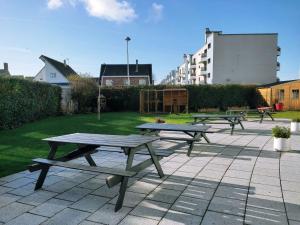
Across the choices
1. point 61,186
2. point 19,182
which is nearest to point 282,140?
point 61,186

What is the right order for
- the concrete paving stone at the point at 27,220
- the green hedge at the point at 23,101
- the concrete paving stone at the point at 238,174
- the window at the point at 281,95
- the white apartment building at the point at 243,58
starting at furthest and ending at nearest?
the white apartment building at the point at 243,58 → the window at the point at 281,95 → the green hedge at the point at 23,101 → the concrete paving stone at the point at 238,174 → the concrete paving stone at the point at 27,220

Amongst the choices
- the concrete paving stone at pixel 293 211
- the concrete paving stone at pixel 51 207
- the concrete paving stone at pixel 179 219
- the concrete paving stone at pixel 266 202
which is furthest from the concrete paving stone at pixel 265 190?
the concrete paving stone at pixel 51 207

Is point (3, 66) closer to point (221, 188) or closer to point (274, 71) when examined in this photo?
point (274, 71)

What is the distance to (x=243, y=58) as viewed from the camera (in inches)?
1555

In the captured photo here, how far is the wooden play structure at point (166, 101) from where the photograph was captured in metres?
20.0

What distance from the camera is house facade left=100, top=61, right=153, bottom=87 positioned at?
41.4 m

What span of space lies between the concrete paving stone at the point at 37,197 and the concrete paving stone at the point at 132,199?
2.77ft

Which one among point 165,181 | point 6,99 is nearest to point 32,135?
point 6,99

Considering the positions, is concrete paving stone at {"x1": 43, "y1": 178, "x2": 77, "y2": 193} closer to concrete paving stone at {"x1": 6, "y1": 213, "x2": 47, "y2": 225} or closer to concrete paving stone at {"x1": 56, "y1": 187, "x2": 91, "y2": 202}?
concrete paving stone at {"x1": 56, "y1": 187, "x2": 91, "y2": 202}

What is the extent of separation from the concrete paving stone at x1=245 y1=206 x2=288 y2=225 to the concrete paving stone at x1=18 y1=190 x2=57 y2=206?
2378mm

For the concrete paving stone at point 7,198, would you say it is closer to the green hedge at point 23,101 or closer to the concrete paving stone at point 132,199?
the concrete paving stone at point 132,199

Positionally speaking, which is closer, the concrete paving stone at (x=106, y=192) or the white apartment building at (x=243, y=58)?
the concrete paving stone at (x=106, y=192)

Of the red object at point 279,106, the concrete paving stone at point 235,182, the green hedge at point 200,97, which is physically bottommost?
the concrete paving stone at point 235,182

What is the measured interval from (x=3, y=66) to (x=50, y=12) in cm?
3852
